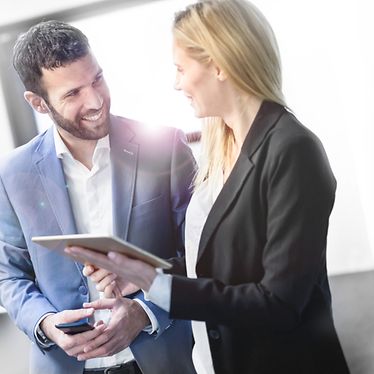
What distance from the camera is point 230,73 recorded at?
92cm

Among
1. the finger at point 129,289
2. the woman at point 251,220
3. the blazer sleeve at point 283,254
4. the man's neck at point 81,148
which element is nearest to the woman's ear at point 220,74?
the woman at point 251,220

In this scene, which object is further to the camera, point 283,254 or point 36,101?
point 36,101

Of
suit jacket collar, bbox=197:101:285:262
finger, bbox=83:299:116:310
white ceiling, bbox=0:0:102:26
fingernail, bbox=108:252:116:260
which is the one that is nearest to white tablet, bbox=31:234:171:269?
fingernail, bbox=108:252:116:260

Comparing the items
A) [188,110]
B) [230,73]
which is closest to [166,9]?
[188,110]

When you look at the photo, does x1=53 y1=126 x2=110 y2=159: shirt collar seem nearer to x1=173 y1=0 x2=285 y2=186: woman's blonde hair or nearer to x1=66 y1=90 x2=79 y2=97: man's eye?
x1=66 y1=90 x2=79 y2=97: man's eye

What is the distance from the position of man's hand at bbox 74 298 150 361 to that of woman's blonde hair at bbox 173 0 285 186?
517 millimetres

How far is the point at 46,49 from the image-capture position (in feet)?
3.69

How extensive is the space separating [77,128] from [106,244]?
1.38 ft

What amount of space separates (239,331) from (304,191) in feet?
0.99

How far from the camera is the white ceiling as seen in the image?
1.24 metres

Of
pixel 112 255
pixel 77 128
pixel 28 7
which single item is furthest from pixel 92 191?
pixel 28 7

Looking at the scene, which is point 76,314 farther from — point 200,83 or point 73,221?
point 200,83

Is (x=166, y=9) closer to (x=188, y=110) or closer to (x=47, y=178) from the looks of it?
(x=188, y=110)

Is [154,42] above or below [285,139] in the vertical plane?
above
